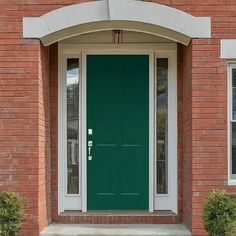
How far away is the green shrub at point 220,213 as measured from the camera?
6977mm

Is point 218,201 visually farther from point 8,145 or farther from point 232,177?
point 8,145

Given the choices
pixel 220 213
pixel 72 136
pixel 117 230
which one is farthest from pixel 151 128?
pixel 220 213

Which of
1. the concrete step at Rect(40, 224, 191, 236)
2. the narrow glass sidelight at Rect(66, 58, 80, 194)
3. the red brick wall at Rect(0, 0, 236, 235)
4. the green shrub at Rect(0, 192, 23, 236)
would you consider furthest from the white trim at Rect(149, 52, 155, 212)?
the green shrub at Rect(0, 192, 23, 236)

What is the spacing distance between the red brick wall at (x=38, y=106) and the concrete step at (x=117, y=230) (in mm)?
260

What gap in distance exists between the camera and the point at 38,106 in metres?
7.88

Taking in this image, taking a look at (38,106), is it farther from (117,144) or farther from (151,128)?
(151,128)

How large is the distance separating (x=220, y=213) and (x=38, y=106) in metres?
2.93

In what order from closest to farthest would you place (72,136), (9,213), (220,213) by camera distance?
1. (220,213)
2. (9,213)
3. (72,136)

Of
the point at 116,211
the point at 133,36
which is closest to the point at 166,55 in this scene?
the point at 133,36

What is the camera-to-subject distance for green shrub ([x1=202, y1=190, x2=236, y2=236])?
698 cm

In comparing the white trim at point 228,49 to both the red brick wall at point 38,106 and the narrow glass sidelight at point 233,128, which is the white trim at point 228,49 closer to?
the red brick wall at point 38,106

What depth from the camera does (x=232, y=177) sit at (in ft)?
26.2

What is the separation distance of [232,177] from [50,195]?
9.25 ft

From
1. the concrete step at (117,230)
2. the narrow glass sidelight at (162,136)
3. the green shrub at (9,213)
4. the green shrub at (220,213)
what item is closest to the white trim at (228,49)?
the narrow glass sidelight at (162,136)
